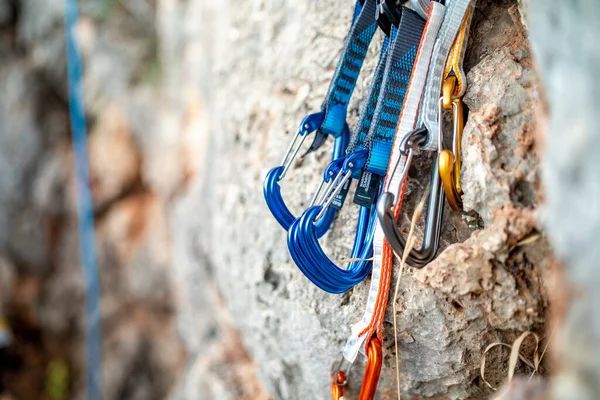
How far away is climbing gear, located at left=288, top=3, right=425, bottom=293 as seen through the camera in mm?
930

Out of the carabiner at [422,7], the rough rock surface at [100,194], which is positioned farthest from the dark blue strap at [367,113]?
the rough rock surface at [100,194]

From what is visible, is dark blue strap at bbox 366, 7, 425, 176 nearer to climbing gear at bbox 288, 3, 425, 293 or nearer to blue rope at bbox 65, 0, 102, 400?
climbing gear at bbox 288, 3, 425, 293

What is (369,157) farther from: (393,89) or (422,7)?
(422,7)

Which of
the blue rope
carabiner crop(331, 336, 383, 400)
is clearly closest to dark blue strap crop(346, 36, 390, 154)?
carabiner crop(331, 336, 383, 400)

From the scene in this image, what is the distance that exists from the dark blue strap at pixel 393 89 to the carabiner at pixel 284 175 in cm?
17

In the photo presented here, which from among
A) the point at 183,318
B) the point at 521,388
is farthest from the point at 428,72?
the point at 183,318

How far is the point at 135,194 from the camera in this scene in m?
3.02

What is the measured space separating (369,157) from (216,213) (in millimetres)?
869

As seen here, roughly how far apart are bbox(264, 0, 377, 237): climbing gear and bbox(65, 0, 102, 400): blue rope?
2.45m

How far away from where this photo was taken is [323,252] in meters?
0.95

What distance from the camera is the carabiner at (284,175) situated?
1.02m

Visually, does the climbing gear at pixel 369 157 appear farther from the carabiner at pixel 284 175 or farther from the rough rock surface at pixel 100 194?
the rough rock surface at pixel 100 194

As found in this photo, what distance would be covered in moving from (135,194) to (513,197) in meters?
2.64

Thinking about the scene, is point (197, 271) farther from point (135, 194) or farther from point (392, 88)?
point (392, 88)
